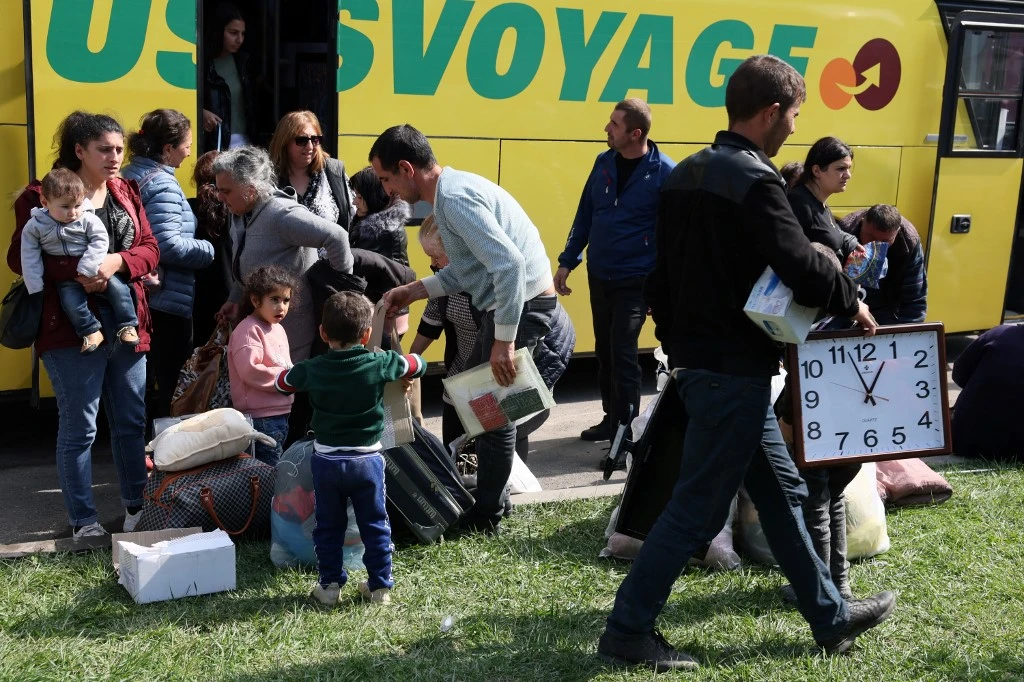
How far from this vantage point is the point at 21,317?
4.65m

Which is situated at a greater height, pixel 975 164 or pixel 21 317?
pixel 975 164

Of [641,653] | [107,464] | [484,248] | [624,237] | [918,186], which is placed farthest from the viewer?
[918,186]

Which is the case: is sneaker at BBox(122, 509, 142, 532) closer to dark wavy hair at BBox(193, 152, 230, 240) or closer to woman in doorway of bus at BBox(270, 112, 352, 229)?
dark wavy hair at BBox(193, 152, 230, 240)

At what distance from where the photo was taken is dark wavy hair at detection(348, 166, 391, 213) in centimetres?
575

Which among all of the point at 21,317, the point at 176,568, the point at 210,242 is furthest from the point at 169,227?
the point at 176,568

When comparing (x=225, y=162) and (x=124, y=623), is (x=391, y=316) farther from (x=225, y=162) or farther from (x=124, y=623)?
(x=124, y=623)

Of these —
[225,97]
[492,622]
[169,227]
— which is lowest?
[492,622]

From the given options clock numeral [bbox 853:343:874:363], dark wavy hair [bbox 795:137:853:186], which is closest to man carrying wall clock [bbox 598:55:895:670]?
clock numeral [bbox 853:343:874:363]

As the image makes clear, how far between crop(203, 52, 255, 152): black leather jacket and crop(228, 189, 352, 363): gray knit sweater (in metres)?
1.77

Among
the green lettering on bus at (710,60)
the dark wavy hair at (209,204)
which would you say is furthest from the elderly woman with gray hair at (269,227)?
the green lettering on bus at (710,60)

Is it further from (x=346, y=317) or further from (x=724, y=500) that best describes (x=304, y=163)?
(x=724, y=500)

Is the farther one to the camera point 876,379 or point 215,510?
point 215,510

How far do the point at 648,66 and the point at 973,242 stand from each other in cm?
302

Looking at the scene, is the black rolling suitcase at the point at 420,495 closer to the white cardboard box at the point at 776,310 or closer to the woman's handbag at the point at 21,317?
the woman's handbag at the point at 21,317
